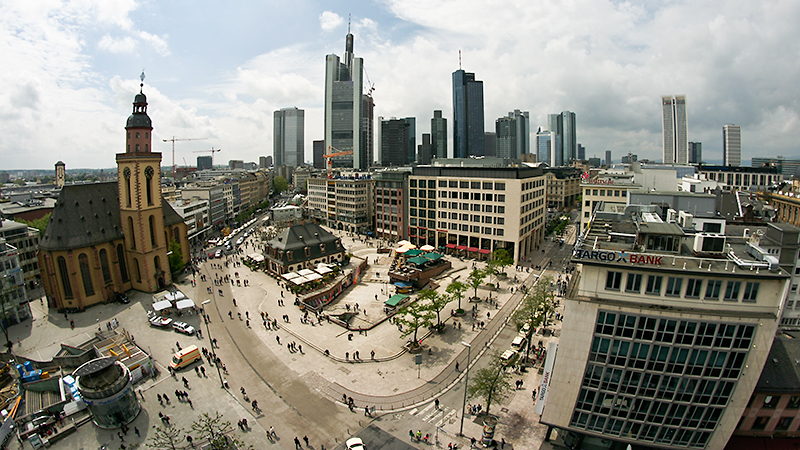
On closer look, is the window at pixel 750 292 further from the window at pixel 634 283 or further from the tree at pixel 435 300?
the tree at pixel 435 300

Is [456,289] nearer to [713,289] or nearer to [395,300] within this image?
[395,300]

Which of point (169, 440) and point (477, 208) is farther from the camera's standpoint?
point (477, 208)

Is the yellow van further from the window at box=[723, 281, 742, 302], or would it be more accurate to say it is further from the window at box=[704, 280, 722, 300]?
the window at box=[723, 281, 742, 302]

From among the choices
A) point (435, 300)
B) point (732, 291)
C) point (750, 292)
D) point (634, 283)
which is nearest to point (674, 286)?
point (634, 283)

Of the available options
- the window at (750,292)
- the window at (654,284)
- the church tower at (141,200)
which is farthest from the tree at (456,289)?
the church tower at (141,200)

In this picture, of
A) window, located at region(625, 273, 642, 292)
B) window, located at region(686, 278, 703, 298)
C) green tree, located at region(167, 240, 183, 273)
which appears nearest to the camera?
window, located at region(686, 278, 703, 298)

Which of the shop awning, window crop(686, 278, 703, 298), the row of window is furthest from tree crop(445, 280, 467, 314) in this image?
window crop(686, 278, 703, 298)
